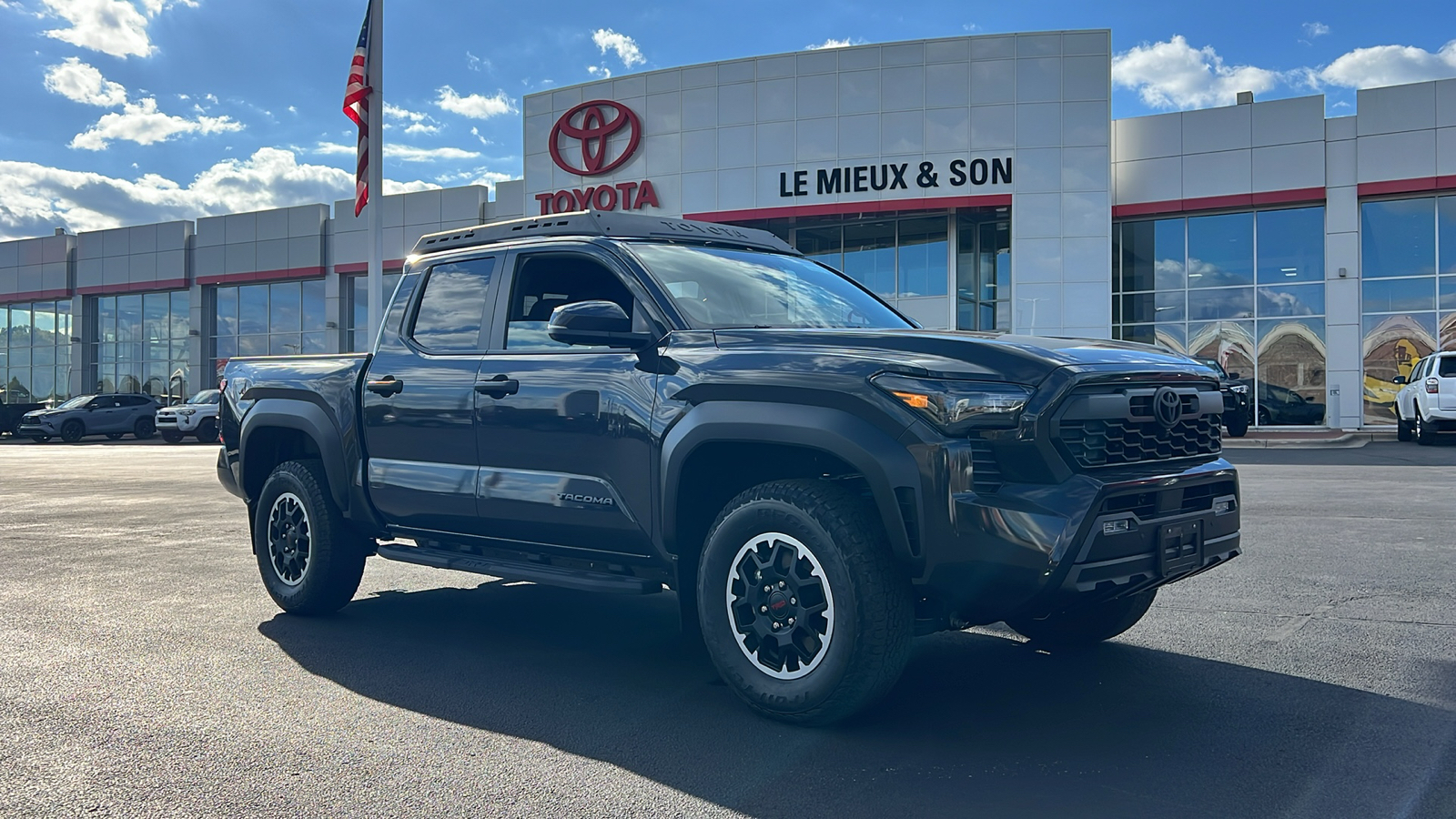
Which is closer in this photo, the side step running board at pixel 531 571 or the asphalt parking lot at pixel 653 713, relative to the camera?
the asphalt parking lot at pixel 653 713

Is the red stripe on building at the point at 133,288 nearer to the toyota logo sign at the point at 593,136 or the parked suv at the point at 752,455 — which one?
the toyota logo sign at the point at 593,136

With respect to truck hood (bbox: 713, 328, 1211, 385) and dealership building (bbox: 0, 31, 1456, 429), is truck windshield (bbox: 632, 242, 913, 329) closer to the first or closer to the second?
truck hood (bbox: 713, 328, 1211, 385)

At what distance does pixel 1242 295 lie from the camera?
2939 cm

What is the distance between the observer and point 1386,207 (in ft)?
92.8

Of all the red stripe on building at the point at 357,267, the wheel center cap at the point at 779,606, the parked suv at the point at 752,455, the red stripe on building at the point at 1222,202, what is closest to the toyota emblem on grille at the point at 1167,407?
the parked suv at the point at 752,455

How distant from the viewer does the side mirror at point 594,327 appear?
445cm

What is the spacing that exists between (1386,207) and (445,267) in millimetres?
28800

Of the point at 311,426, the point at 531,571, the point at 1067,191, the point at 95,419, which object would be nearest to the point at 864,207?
the point at 1067,191

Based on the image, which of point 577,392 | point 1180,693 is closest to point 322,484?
point 577,392

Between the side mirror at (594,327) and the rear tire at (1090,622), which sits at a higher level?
the side mirror at (594,327)

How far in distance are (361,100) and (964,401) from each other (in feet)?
65.7

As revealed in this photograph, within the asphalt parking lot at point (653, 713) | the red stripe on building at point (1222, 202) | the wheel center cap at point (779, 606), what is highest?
the red stripe on building at point (1222, 202)

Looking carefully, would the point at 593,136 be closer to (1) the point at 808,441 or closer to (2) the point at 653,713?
(2) the point at 653,713

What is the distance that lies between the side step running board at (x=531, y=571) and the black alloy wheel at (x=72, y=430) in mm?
33915
